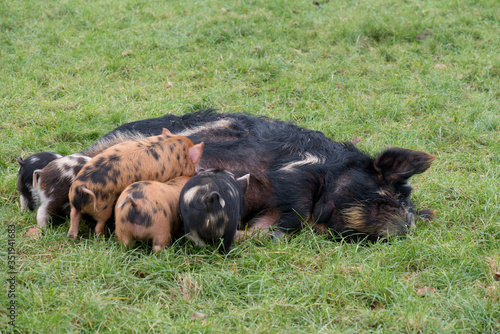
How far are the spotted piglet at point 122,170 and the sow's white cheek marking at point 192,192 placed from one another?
45cm

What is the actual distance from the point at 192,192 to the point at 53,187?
1110 millimetres

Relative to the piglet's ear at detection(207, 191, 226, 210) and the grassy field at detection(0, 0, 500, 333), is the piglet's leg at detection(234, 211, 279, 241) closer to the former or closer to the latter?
the grassy field at detection(0, 0, 500, 333)

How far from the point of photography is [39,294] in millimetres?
2947

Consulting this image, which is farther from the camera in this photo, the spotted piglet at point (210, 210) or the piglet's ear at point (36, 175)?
the piglet's ear at point (36, 175)

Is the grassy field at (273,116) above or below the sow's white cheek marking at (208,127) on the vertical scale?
below

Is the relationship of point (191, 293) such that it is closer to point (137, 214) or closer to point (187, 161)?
point (137, 214)

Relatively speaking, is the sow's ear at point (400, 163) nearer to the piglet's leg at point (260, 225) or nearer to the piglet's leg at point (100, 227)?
the piglet's leg at point (260, 225)

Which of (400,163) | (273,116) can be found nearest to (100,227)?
(400,163)

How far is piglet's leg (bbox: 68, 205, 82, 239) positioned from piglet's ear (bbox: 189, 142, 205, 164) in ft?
3.02

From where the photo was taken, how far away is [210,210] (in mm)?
3312

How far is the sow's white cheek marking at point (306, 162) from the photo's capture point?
4074 mm

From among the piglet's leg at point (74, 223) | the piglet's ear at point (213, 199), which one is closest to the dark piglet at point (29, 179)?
the piglet's leg at point (74, 223)

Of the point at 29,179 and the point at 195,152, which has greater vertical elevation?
the point at 195,152

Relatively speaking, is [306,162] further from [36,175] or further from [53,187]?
[36,175]
